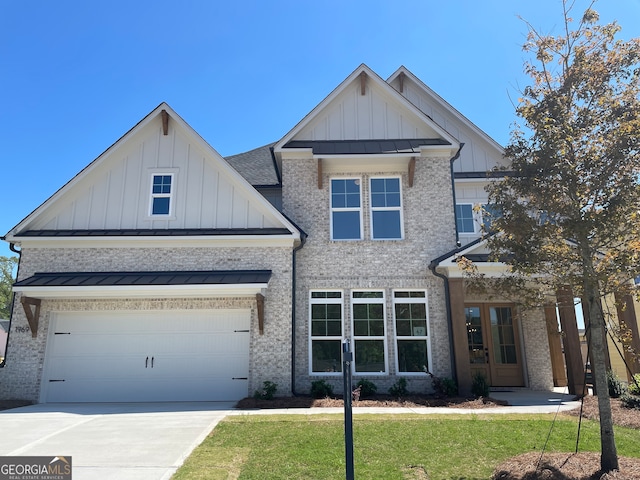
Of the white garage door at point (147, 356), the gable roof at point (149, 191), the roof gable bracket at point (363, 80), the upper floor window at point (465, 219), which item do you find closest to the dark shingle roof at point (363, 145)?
the roof gable bracket at point (363, 80)

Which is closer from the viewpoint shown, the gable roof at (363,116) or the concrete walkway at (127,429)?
the concrete walkway at (127,429)

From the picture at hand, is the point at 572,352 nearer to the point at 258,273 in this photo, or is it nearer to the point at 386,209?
the point at 386,209

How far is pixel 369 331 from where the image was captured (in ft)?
41.1

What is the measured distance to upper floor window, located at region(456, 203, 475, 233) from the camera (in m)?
15.0

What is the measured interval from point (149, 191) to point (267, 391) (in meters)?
6.67

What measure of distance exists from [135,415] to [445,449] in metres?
6.52

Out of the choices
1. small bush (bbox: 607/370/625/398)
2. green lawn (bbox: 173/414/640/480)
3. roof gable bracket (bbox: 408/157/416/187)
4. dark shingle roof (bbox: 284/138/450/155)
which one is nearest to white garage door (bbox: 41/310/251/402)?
green lawn (bbox: 173/414/640/480)

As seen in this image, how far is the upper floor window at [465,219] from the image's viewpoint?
591 inches

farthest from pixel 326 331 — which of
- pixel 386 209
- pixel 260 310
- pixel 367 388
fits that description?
pixel 386 209

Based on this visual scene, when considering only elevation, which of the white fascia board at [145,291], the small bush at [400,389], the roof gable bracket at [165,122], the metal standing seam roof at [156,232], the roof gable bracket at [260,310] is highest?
the roof gable bracket at [165,122]

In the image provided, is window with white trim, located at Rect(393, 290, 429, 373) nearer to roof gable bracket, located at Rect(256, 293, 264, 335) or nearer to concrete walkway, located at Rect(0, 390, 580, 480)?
concrete walkway, located at Rect(0, 390, 580, 480)

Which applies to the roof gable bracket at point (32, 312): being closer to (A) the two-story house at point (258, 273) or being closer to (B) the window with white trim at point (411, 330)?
(A) the two-story house at point (258, 273)

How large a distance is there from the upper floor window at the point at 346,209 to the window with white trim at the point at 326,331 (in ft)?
5.90

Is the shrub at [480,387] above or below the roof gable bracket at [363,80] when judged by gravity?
below
